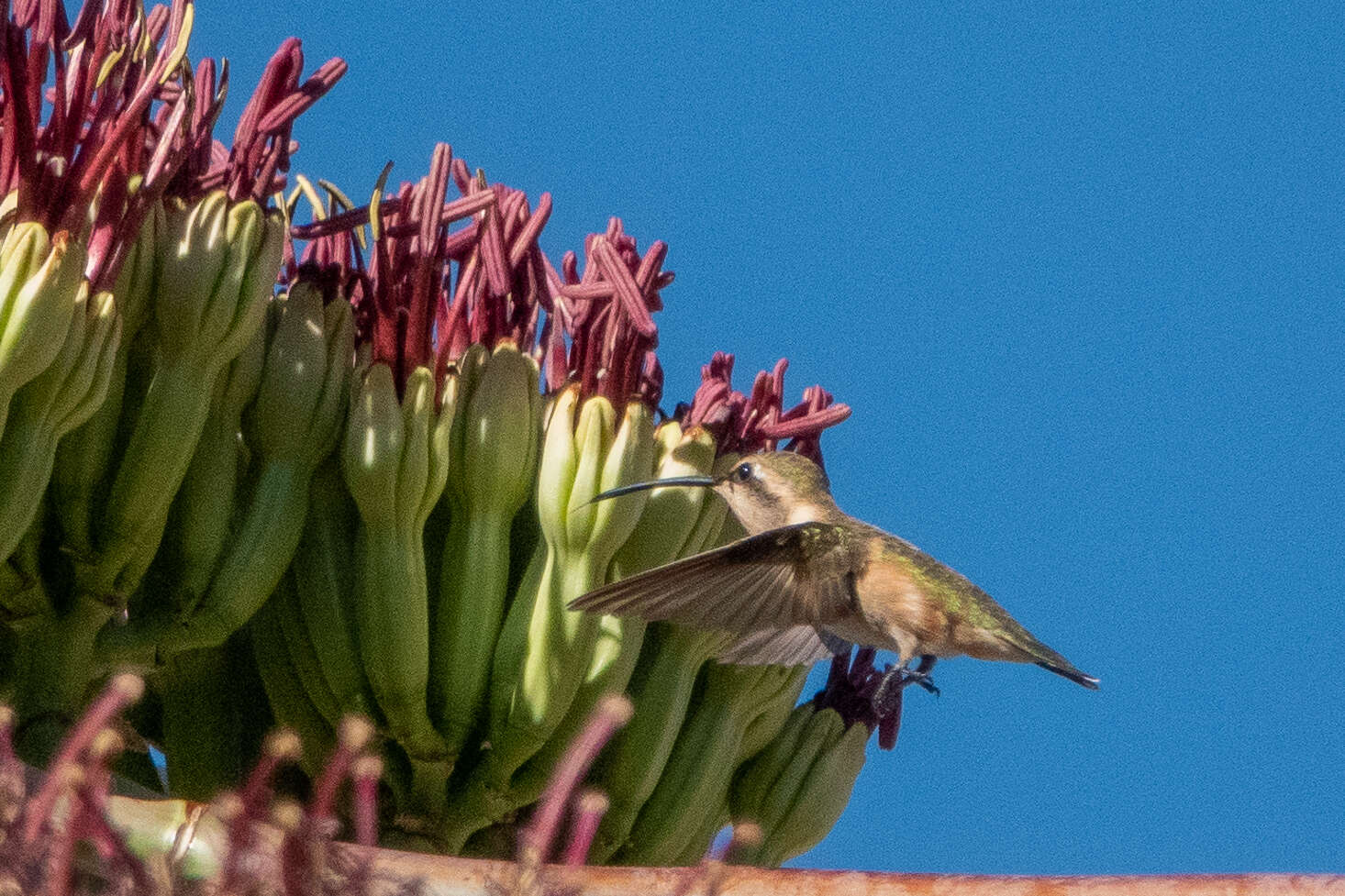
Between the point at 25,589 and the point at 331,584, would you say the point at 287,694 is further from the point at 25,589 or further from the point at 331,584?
the point at 25,589

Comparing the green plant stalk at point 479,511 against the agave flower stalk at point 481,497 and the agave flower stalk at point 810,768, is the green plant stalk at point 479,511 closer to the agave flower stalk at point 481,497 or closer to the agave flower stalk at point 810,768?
the agave flower stalk at point 481,497

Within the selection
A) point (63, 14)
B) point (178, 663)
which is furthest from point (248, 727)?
point (63, 14)

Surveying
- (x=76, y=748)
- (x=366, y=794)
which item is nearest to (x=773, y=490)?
(x=366, y=794)

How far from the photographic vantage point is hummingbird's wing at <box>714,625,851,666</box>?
2400 mm

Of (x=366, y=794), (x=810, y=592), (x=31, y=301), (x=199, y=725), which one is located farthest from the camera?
(x=810, y=592)

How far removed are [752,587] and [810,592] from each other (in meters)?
0.16

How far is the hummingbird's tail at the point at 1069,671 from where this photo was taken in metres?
2.49

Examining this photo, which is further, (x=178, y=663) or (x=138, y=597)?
(x=178, y=663)

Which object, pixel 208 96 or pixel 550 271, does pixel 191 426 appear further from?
pixel 550 271

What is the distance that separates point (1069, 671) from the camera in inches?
101

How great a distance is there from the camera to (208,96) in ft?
6.95

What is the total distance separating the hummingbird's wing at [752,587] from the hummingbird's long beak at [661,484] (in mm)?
110

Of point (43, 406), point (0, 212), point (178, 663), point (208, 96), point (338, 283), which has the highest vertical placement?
point (208, 96)

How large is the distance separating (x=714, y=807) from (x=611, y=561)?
0.46 m
